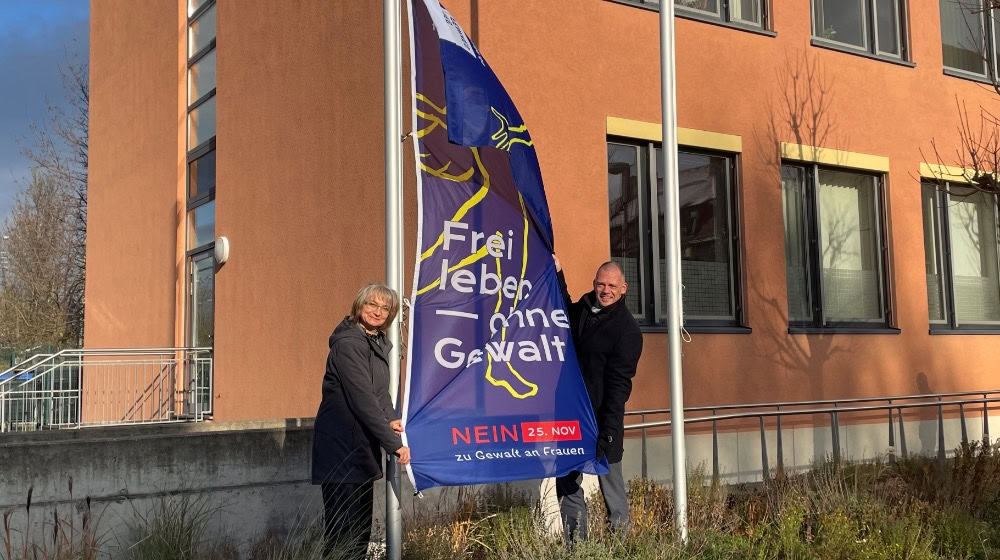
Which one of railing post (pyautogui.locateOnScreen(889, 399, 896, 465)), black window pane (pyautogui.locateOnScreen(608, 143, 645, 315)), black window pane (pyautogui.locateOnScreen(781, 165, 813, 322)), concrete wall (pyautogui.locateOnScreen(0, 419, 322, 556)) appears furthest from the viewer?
black window pane (pyautogui.locateOnScreen(781, 165, 813, 322))

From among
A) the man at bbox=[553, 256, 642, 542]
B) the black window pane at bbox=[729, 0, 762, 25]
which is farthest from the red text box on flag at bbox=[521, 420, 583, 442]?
the black window pane at bbox=[729, 0, 762, 25]

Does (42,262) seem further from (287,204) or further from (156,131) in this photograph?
(287,204)

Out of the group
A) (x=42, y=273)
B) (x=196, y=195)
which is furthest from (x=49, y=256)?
(x=196, y=195)

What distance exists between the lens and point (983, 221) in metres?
13.7

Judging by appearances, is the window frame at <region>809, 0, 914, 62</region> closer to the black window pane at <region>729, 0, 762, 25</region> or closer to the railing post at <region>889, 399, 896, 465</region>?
the black window pane at <region>729, 0, 762, 25</region>

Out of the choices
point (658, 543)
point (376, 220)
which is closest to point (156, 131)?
point (376, 220)

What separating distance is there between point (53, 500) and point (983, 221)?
12.1 m

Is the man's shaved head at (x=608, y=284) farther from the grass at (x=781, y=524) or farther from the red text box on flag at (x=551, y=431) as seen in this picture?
the grass at (x=781, y=524)

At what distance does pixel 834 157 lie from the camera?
38.7 ft

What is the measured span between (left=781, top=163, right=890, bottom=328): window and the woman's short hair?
7160 mm

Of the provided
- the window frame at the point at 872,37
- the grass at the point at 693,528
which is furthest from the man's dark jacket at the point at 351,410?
the window frame at the point at 872,37

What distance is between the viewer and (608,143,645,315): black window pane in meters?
10.1

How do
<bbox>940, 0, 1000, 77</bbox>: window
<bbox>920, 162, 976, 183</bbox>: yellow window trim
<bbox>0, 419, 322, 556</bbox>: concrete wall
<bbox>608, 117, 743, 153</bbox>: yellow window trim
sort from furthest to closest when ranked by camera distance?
<bbox>940, 0, 1000, 77</bbox>: window < <bbox>920, 162, 976, 183</bbox>: yellow window trim < <bbox>608, 117, 743, 153</bbox>: yellow window trim < <bbox>0, 419, 322, 556</bbox>: concrete wall

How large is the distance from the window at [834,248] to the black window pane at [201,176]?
316 inches
